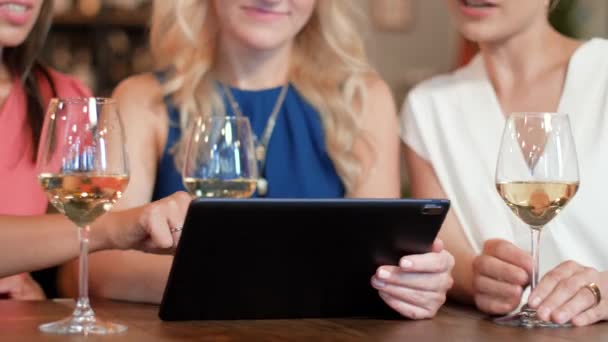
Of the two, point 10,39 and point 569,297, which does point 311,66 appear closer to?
point 10,39

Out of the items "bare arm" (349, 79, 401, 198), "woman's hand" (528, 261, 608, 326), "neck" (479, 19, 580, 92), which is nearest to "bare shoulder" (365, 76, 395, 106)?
"bare arm" (349, 79, 401, 198)

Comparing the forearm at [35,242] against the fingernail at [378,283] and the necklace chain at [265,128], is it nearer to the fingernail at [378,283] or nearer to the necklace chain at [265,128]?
the fingernail at [378,283]

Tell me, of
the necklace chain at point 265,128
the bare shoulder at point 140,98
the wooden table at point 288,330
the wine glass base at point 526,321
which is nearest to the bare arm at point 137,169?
the bare shoulder at point 140,98

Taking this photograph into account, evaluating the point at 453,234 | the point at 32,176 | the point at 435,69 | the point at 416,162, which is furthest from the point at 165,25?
the point at 435,69

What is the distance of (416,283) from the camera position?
1.57 metres

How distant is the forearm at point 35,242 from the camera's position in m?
1.63

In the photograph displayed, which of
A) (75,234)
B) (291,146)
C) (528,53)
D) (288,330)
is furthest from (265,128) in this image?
(288,330)

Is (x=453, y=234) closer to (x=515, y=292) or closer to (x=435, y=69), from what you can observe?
(x=515, y=292)

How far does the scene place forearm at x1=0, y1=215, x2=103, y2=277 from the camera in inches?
64.3

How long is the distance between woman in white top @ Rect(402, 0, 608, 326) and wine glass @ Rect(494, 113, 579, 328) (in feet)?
1.38

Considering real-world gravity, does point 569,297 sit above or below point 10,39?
below

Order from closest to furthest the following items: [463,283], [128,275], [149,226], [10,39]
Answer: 1. [149,226]
2. [128,275]
3. [463,283]
4. [10,39]

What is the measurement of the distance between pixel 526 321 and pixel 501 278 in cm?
19

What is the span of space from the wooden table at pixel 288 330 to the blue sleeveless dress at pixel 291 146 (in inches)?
32.6
